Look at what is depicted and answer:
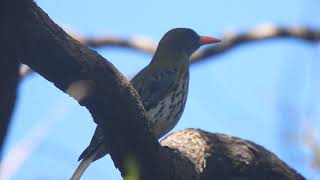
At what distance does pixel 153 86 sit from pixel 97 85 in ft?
6.57

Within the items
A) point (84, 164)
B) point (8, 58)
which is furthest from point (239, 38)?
point (8, 58)

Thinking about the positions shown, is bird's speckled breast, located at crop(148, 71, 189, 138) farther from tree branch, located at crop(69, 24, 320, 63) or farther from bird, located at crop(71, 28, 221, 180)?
tree branch, located at crop(69, 24, 320, 63)

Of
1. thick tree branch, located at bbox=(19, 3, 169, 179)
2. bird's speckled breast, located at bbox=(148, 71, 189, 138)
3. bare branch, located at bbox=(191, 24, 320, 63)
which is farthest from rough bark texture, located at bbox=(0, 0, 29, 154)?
bare branch, located at bbox=(191, 24, 320, 63)

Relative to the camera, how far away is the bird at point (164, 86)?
3477 millimetres

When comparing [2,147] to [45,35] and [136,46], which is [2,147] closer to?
[45,35]

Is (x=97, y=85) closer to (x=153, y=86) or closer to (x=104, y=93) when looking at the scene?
(x=104, y=93)

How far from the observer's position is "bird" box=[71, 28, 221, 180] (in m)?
3.48

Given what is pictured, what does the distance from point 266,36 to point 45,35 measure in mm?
4497

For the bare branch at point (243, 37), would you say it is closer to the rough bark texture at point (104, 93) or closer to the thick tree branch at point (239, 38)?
the thick tree branch at point (239, 38)

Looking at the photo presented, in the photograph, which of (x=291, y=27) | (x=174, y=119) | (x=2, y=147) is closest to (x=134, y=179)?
(x=2, y=147)

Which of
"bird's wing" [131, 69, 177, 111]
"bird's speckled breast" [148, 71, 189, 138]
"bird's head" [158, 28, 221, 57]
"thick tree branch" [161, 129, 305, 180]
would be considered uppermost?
"bird's head" [158, 28, 221, 57]

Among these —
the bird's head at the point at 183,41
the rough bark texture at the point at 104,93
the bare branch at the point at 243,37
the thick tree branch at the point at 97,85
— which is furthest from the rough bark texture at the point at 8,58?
the bare branch at the point at 243,37

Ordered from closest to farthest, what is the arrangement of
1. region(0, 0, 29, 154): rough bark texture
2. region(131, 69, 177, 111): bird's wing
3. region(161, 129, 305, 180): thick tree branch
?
region(0, 0, 29, 154): rough bark texture → region(161, 129, 305, 180): thick tree branch → region(131, 69, 177, 111): bird's wing

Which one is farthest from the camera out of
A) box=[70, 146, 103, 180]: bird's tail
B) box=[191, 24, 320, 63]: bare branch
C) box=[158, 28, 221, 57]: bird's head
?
box=[191, 24, 320, 63]: bare branch
